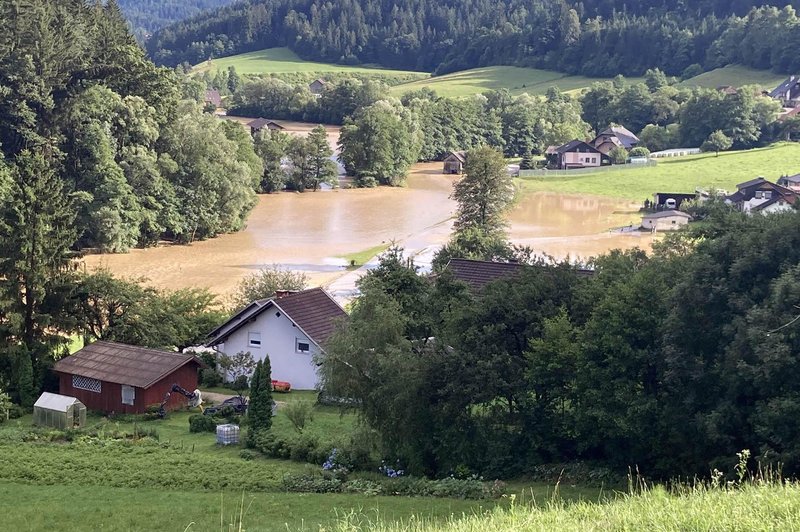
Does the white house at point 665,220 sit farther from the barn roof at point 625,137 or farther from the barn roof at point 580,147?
the barn roof at point 625,137

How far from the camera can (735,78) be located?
113 metres

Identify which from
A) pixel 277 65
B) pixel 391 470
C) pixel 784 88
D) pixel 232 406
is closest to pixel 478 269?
pixel 232 406

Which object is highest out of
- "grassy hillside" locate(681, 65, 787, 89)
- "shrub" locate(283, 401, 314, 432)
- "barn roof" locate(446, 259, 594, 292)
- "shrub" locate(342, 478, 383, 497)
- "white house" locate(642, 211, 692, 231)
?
"grassy hillside" locate(681, 65, 787, 89)

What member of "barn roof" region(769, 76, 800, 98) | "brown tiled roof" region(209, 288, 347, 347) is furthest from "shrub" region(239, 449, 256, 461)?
"barn roof" region(769, 76, 800, 98)

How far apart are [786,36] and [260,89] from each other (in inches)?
2308

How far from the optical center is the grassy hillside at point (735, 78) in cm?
10875

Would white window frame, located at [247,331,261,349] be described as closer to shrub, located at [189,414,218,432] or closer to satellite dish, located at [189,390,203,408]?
satellite dish, located at [189,390,203,408]

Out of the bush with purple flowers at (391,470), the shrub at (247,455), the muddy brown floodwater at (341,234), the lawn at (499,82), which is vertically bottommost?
the muddy brown floodwater at (341,234)

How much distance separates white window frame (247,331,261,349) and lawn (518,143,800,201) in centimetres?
4948

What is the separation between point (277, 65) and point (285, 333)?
140036 millimetres

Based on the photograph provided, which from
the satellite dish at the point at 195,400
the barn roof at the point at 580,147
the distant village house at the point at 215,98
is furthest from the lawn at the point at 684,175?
the distant village house at the point at 215,98

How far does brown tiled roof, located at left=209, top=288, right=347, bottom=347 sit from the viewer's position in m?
26.6

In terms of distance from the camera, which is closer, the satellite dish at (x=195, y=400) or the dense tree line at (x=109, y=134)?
the satellite dish at (x=195, y=400)

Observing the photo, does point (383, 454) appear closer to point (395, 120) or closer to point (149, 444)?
point (149, 444)
